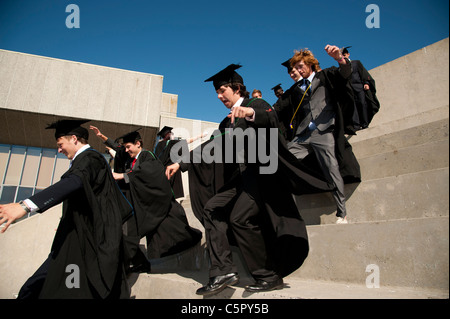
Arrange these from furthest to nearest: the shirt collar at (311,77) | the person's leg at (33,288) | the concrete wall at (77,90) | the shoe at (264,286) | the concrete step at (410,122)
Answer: the concrete wall at (77,90), the concrete step at (410,122), the shirt collar at (311,77), the person's leg at (33,288), the shoe at (264,286)

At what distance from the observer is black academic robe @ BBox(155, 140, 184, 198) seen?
190 inches

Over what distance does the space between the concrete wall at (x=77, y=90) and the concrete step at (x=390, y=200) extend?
10140 mm

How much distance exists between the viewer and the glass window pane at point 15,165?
1317cm

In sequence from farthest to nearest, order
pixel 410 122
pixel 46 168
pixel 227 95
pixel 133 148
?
pixel 46 168
pixel 133 148
pixel 410 122
pixel 227 95

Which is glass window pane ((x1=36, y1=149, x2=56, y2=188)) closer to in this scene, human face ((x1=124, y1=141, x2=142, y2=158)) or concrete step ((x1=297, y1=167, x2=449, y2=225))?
human face ((x1=124, y1=141, x2=142, y2=158))

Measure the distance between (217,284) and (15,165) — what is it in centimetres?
1483

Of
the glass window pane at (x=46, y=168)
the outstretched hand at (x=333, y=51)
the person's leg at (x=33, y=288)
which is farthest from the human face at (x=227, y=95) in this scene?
the glass window pane at (x=46, y=168)

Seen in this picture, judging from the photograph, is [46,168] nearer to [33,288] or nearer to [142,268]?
[142,268]

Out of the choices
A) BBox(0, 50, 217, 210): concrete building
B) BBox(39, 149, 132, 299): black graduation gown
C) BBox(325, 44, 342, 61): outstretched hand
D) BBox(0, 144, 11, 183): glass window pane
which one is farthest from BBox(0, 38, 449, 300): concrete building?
BBox(0, 144, 11, 183): glass window pane

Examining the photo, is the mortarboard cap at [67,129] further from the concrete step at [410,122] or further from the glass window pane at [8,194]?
the glass window pane at [8,194]

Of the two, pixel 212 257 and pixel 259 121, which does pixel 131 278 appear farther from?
pixel 259 121

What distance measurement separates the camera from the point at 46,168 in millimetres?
13766

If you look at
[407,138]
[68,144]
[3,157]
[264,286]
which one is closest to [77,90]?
[3,157]

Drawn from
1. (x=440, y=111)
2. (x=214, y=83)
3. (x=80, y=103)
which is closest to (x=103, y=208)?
(x=214, y=83)
